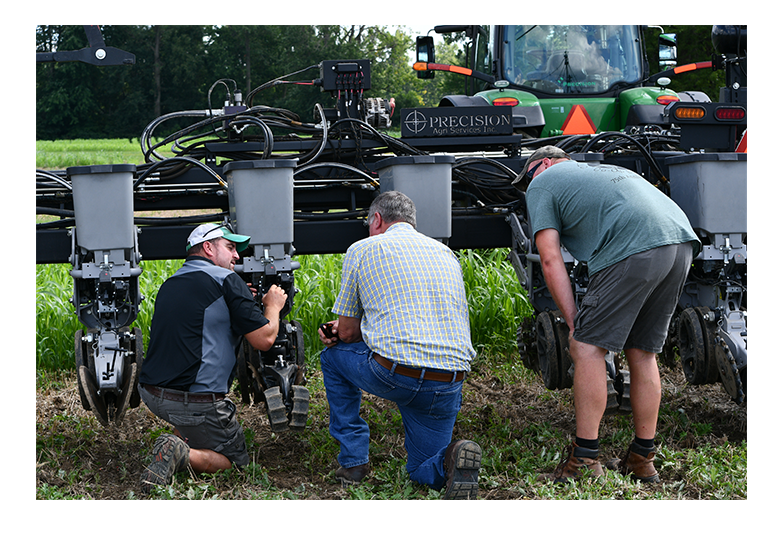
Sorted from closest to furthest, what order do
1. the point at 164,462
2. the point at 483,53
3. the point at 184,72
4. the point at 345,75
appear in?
the point at 164,462 → the point at 345,75 → the point at 483,53 → the point at 184,72

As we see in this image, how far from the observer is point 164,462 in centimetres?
326

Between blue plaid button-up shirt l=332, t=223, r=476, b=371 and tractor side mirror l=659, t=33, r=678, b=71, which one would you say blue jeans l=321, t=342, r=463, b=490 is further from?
tractor side mirror l=659, t=33, r=678, b=71

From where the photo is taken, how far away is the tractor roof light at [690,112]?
463cm

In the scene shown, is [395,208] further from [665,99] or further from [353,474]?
[665,99]

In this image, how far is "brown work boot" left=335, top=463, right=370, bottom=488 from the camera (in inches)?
138

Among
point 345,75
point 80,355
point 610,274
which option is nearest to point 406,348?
point 610,274

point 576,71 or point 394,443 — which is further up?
point 576,71

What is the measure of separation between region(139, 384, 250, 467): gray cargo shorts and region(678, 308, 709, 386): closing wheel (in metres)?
2.49

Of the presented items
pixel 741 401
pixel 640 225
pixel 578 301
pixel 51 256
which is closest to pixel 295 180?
pixel 51 256

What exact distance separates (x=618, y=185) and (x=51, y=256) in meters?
2.99

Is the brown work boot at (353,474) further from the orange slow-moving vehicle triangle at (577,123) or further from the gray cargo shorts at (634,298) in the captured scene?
the orange slow-moving vehicle triangle at (577,123)

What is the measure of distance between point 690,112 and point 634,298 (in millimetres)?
1885

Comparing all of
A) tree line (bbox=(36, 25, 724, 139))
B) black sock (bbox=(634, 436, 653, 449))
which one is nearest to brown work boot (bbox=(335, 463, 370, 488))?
black sock (bbox=(634, 436, 653, 449))

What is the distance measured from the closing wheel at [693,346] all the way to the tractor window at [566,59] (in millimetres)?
3677
